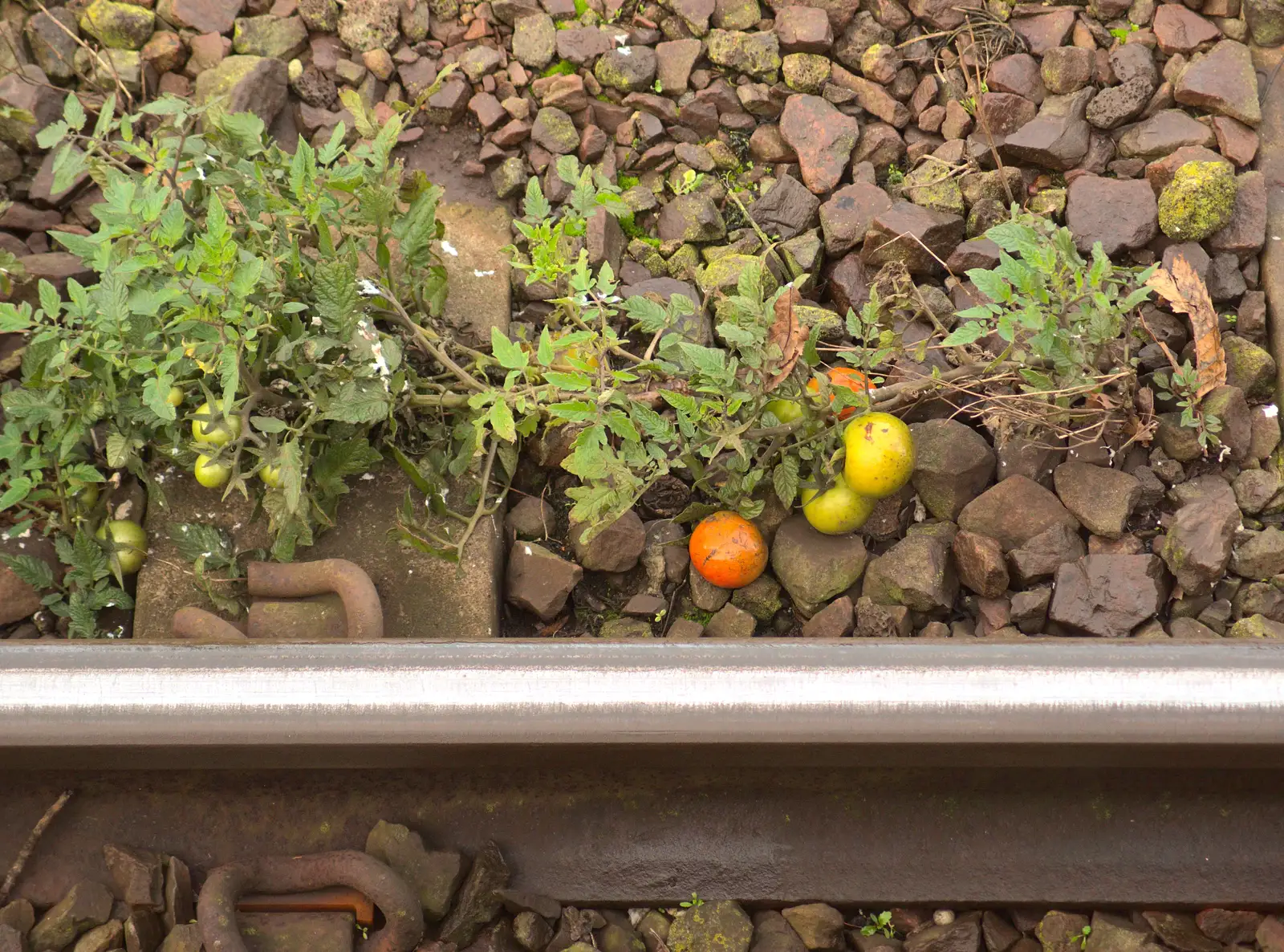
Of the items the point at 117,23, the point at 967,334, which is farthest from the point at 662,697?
the point at 117,23

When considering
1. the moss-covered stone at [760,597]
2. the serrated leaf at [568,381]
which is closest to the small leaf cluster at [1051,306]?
the moss-covered stone at [760,597]

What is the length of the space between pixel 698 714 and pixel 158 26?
10.2 ft

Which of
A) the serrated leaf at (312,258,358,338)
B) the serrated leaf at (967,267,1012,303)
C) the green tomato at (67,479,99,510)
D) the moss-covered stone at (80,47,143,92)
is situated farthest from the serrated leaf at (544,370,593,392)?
the moss-covered stone at (80,47,143,92)

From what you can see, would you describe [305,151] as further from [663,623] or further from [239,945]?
[239,945]

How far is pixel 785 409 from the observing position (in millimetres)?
2986

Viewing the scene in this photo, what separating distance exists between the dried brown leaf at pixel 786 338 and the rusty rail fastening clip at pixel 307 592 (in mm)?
1106

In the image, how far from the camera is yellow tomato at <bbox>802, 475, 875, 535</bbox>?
294 centimetres

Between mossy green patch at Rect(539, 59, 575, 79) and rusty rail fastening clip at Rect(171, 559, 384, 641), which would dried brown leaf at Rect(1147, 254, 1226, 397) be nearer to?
mossy green patch at Rect(539, 59, 575, 79)

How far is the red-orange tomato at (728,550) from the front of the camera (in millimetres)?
2967

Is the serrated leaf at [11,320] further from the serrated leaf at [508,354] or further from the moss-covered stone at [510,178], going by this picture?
the moss-covered stone at [510,178]

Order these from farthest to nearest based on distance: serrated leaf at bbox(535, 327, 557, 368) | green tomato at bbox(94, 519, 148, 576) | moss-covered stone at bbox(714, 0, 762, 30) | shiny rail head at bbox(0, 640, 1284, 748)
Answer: moss-covered stone at bbox(714, 0, 762, 30), green tomato at bbox(94, 519, 148, 576), serrated leaf at bbox(535, 327, 557, 368), shiny rail head at bbox(0, 640, 1284, 748)

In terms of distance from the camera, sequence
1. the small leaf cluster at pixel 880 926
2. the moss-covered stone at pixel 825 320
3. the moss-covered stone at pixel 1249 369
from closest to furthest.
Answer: the small leaf cluster at pixel 880 926
the moss-covered stone at pixel 1249 369
the moss-covered stone at pixel 825 320

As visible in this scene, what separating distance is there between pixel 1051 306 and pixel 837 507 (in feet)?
2.31

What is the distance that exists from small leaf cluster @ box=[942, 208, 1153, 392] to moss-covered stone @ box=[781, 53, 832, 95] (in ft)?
3.44
